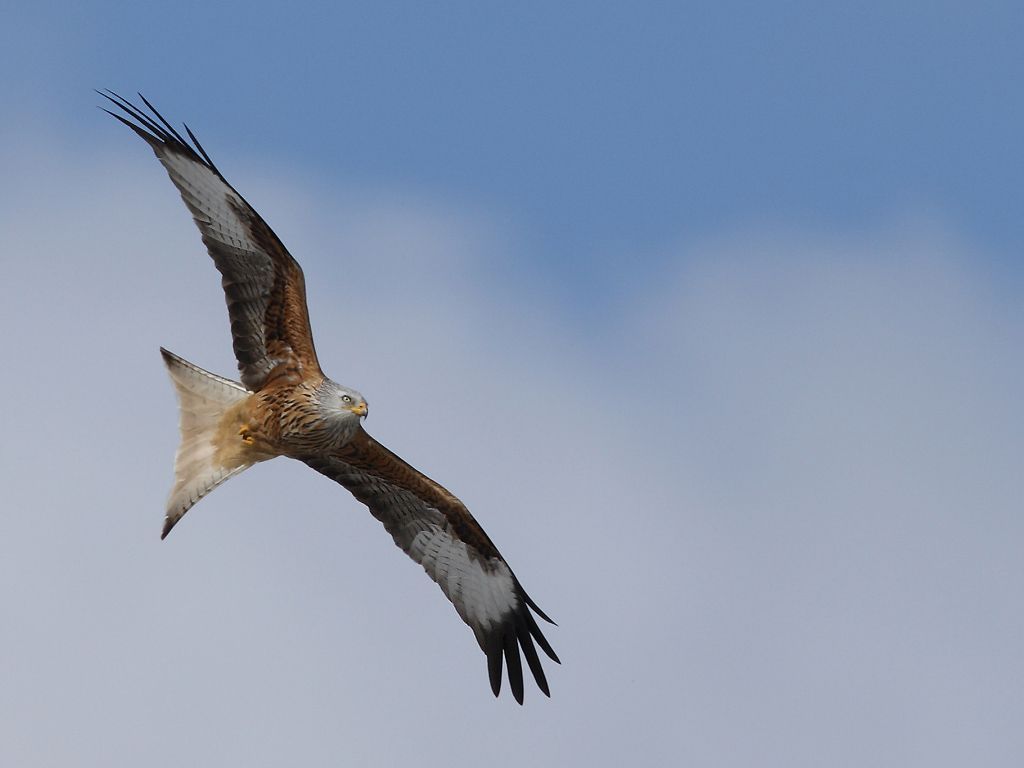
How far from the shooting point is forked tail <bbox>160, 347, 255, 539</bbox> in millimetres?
13234

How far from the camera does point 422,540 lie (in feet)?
46.8

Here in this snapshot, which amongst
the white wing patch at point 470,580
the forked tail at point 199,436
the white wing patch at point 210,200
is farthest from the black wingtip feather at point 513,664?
the white wing patch at point 210,200

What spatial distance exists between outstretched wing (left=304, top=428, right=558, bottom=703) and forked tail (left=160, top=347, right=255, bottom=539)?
2.89 feet

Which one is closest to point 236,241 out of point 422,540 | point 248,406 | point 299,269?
point 299,269

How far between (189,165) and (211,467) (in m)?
2.49

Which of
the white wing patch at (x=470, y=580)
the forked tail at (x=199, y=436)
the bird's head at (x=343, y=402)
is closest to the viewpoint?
the bird's head at (x=343, y=402)

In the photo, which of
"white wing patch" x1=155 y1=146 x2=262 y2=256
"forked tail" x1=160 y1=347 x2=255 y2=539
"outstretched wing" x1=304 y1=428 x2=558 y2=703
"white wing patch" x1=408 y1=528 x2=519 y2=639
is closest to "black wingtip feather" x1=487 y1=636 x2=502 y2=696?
"outstretched wing" x1=304 y1=428 x2=558 y2=703

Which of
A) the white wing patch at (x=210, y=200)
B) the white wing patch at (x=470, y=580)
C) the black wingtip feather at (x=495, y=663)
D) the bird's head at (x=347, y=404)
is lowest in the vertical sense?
the black wingtip feather at (x=495, y=663)

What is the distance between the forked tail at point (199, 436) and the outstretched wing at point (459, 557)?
882mm

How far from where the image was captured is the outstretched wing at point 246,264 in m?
12.8

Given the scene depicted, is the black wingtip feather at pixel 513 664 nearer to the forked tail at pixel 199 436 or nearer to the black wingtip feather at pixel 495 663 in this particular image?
the black wingtip feather at pixel 495 663

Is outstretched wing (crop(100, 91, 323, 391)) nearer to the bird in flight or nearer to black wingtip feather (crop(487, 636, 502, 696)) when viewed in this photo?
the bird in flight

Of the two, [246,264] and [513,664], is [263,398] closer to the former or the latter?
[246,264]

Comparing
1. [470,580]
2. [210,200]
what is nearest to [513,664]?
[470,580]
